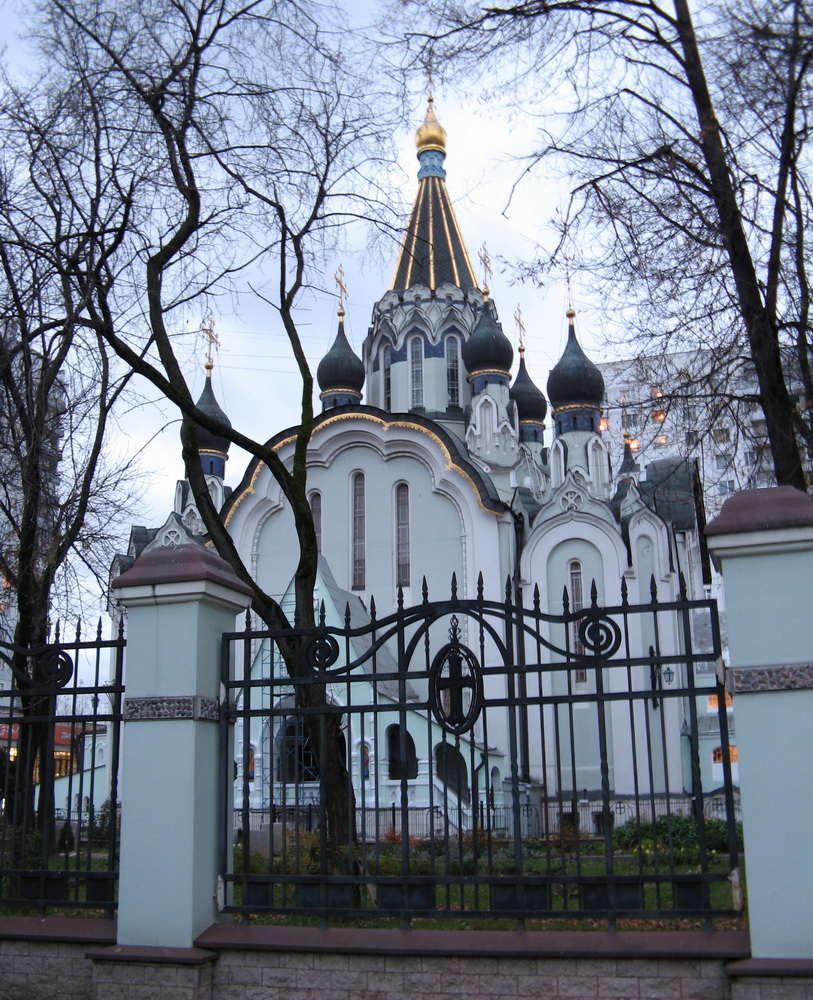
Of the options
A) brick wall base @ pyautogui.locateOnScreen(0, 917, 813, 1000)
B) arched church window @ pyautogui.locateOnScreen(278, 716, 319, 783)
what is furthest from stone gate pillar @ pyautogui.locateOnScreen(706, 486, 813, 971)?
arched church window @ pyautogui.locateOnScreen(278, 716, 319, 783)

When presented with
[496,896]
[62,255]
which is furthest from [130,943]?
[62,255]

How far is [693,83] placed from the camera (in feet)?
27.4

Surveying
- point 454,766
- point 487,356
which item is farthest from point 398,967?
point 487,356

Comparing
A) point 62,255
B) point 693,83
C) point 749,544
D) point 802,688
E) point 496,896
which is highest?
point 693,83

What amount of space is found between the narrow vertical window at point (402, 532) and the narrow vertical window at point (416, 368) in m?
6.35

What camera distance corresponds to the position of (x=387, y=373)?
33281 mm

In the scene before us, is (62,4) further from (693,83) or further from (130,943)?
(130,943)

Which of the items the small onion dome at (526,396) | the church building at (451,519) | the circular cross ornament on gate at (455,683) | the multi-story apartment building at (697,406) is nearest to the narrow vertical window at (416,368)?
the church building at (451,519)

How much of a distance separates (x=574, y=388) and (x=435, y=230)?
7023mm

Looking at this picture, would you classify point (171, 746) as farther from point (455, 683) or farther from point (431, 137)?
point (431, 137)

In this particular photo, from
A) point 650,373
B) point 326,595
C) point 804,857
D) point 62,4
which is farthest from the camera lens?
point 326,595

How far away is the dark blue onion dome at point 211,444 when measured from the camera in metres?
32.9

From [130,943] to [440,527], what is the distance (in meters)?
19.6

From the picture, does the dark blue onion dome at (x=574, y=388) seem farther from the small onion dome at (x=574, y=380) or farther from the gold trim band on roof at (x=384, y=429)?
the gold trim band on roof at (x=384, y=429)
